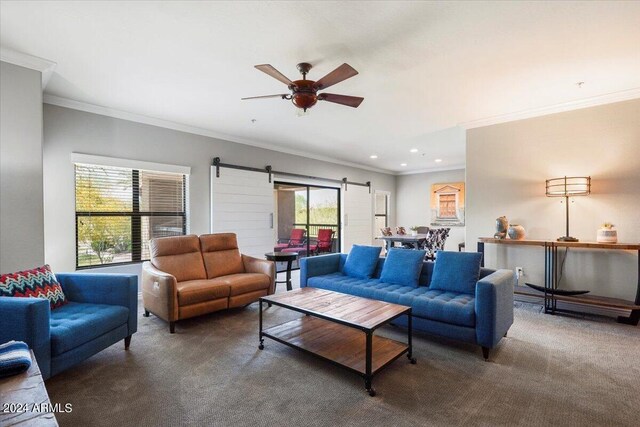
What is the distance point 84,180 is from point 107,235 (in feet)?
2.53

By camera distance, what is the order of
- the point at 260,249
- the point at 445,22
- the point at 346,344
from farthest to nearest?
1. the point at 260,249
2. the point at 346,344
3. the point at 445,22

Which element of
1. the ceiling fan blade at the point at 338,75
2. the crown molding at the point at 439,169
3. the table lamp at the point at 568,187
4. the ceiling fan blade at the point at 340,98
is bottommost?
the table lamp at the point at 568,187

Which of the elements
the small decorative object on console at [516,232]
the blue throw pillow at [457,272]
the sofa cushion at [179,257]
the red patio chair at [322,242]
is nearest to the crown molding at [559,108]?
the small decorative object on console at [516,232]

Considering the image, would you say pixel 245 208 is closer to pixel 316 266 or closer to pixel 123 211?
pixel 123 211

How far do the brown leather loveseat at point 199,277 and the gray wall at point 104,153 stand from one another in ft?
3.17

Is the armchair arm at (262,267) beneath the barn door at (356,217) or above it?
beneath

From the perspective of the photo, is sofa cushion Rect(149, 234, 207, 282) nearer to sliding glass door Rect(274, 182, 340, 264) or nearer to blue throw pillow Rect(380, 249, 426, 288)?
blue throw pillow Rect(380, 249, 426, 288)

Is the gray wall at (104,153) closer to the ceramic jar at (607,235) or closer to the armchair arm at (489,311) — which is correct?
the armchair arm at (489,311)

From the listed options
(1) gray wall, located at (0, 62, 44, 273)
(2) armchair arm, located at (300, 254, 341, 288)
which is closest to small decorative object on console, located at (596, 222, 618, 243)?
(2) armchair arm, located at (300, 254, 341, 288)

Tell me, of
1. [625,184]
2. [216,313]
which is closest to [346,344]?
[216,313]

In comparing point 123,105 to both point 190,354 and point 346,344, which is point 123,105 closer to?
point 190,354

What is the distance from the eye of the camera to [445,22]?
7.45 ft

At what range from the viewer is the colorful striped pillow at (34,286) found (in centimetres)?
Result: 230

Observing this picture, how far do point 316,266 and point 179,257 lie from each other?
1.73 meters
